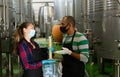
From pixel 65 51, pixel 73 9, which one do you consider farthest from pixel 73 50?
pixel 73 9

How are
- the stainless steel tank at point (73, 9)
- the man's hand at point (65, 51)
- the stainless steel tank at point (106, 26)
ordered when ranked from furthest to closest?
1. the stainless steel tank at point (73, 9)
2. the stainless steel tank at point (106, 26)
3. the man's hand at point (65, 51)

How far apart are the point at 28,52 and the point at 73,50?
47 centimetres

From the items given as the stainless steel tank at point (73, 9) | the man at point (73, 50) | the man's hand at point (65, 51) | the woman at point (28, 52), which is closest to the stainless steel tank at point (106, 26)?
the stainless steel tank at point (73, 9)

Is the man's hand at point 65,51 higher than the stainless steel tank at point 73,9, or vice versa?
the stainless steel tank at point 73,9

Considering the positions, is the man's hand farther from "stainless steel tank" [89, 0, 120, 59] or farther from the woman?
"stainless steel tank" [89, 0, 120, 59]

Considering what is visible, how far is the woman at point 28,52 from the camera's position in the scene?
2.60 m

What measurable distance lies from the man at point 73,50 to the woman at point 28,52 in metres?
0.29

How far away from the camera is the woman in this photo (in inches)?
102

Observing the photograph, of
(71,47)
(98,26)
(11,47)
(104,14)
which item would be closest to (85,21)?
(98,26)

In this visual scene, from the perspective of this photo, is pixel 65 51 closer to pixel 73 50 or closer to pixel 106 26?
pixel 73 50

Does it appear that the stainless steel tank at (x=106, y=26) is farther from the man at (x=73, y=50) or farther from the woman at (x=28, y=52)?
the woman at (x=28, y=52)

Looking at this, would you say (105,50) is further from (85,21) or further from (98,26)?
(85,21)

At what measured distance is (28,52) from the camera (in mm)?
2605

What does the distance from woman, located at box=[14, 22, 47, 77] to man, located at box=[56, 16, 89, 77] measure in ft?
0.96
